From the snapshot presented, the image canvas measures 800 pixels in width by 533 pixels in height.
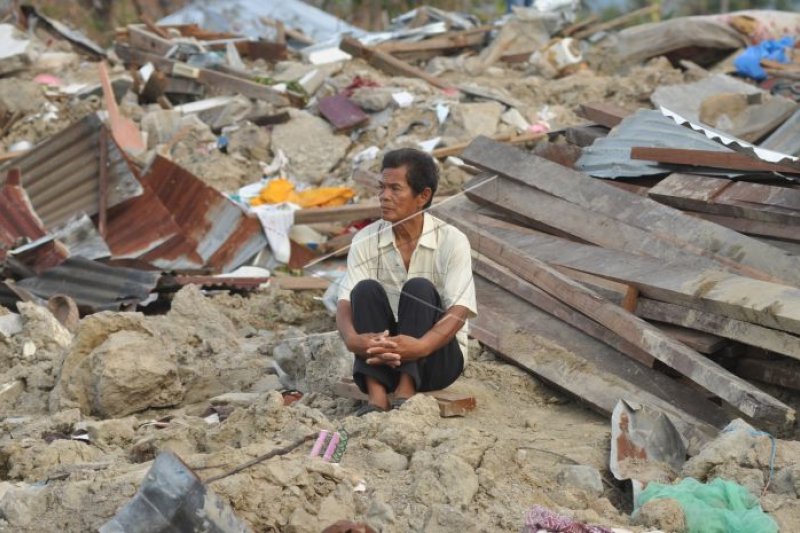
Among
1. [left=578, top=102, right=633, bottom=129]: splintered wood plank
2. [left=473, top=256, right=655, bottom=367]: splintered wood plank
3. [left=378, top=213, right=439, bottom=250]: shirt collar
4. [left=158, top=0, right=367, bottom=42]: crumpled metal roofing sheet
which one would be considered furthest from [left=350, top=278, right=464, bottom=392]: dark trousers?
[left=158, top=0, right=367, bottom=42]: crumpled metal roofing sheet

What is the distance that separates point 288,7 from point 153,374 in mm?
13812

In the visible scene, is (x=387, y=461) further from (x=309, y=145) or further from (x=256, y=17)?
(x=256, y=17)

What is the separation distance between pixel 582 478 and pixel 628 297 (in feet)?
4.59

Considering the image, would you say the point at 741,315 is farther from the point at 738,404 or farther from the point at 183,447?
the point at 183,447

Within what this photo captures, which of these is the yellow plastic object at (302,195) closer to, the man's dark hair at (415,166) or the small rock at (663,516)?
the man's dark hair at (415,166)

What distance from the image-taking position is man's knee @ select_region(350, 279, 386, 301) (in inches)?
203

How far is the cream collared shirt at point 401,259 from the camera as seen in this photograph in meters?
5.27

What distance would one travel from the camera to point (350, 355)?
19.4 ft

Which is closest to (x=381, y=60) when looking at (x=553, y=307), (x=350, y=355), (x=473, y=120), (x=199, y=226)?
(x=473, y=120)

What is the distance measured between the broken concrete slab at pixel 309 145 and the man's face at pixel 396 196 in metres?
6.88

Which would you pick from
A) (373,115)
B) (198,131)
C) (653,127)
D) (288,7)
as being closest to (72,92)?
(198,131)

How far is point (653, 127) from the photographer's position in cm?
733

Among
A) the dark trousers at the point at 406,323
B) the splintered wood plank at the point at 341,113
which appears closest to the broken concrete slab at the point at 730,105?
the splintered wood plank at the point at 341,113

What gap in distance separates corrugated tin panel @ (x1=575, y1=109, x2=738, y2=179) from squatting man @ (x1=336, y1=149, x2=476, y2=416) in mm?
2056
